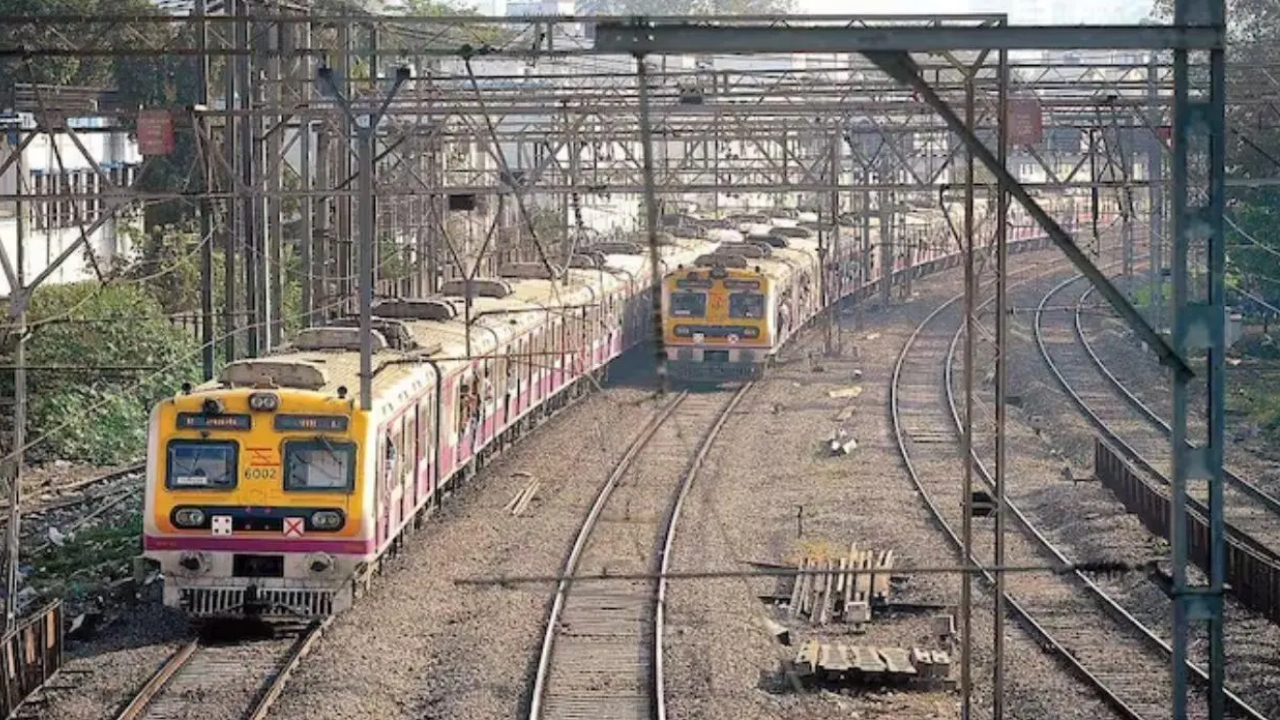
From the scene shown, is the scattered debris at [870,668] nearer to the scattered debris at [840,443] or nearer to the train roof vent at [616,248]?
the scattered debris at [840,443]

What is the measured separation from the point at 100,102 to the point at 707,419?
13.1m

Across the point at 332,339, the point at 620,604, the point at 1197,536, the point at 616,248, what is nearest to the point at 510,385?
the point at 332,339

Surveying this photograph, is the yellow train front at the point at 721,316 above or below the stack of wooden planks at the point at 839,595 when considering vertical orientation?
above

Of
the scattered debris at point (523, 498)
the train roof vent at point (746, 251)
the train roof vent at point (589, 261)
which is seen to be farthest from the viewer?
the train roof vent at point (746, 251)

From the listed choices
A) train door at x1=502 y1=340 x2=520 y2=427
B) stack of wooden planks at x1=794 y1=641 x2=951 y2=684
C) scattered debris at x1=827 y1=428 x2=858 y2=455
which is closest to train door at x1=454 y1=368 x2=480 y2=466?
train door at x1=502 y1=340 x2=520 y2=427

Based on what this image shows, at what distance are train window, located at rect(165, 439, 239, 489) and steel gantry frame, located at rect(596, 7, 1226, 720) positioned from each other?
9087mm

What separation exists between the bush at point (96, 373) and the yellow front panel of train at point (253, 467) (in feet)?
33.5

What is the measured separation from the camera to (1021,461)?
26.4 meters

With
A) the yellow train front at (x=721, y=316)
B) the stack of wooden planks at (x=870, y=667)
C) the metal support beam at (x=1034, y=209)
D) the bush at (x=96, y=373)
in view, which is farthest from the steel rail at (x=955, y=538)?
the bush at (x=96, y=373)

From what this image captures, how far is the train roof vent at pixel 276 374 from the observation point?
1577 cm

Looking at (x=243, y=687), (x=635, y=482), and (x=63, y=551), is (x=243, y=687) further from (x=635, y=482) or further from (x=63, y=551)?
(x=635, y=482)

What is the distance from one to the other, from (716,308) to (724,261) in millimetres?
742

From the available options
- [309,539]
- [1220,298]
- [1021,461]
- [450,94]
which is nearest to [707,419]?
[1021,461]

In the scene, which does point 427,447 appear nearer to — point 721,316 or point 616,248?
point 721,316
